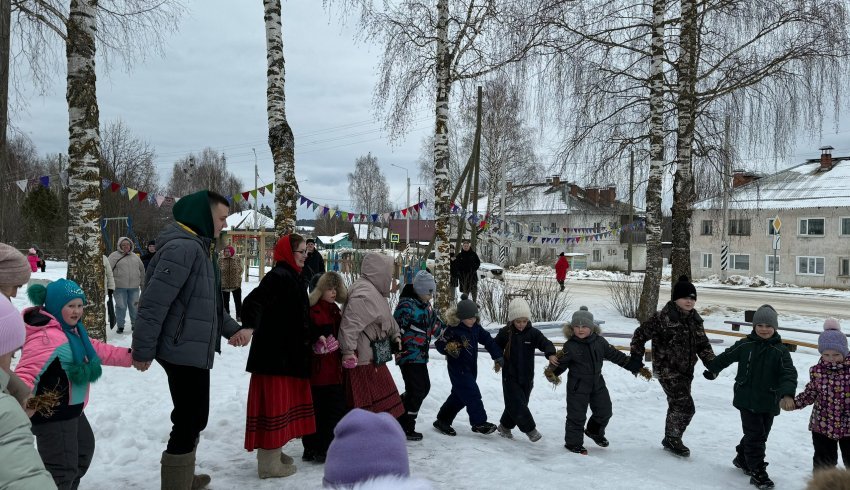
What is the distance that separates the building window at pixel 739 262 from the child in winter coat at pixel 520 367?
35.8m

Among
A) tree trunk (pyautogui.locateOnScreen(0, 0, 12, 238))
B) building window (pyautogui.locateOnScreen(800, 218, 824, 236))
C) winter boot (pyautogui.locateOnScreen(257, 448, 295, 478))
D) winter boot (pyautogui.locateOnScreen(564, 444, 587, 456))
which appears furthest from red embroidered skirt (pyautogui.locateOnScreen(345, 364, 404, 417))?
building window (pyautogui.locateOnScreen(800, 218, 824, 236))

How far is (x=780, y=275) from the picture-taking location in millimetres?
34531

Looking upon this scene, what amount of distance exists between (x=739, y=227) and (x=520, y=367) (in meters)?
35.6

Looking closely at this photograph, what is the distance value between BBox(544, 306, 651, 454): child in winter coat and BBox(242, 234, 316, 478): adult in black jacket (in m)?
2.46

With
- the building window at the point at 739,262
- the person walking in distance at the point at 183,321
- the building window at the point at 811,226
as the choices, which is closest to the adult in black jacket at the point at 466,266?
the person walking in distance at the point at 183,321

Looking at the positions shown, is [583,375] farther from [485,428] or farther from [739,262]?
[739,262]

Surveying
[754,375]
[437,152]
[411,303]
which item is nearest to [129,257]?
[437,152]

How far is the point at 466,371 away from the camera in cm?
598

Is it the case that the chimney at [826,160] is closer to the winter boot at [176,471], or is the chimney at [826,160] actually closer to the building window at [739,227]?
the building window at [739,227]

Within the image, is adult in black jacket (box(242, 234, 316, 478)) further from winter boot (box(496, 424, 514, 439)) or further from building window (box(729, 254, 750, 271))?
building window (box(729, 254, 750, 271))

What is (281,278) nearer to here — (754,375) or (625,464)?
(625,464)

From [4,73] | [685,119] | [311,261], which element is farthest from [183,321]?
[685,119]

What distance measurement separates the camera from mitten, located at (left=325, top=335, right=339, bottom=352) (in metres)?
4.86

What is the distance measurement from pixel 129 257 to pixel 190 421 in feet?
26.0
